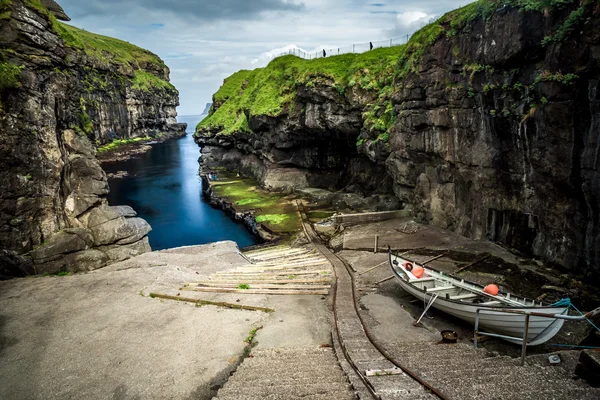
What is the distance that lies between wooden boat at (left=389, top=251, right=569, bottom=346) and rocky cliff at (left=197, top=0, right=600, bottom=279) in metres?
8.06

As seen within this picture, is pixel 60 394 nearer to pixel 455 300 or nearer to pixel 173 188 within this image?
pixel 455 300

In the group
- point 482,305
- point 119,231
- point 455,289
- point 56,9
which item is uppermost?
point 56,9

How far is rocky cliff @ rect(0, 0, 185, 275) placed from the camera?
23641 mm

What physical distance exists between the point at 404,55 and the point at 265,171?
32.6 metres

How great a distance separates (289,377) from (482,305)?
7626 millimetres

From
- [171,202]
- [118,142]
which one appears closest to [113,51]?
[118,142]

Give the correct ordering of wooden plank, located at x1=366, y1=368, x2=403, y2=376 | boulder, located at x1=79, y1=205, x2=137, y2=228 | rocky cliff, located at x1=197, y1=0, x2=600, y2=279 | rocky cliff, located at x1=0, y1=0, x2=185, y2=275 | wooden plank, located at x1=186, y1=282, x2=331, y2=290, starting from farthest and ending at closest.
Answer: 1. boulder, located at x1=79, y1=205, x2=137, y2=228
2. rocky cliff, located at x1=0, y1=0, x2=185, y2=275
3. wooden plank, located at x1=186, y1=282, x2=331, y2=290
4. rocky cliff, located at x1=197, y1=0, x2=600, y2=279
5. wooden plank, located at x1=366, y1=368, x2=403, y2=376

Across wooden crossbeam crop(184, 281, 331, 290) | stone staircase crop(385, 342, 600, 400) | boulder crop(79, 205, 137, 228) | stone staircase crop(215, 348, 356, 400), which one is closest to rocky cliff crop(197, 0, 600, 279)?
stone staircase crop(385, 342, 600, 400)

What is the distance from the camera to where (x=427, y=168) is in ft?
107

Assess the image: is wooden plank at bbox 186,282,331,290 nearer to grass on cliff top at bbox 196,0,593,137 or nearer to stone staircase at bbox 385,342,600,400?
stone staircase at bbox 385,342,600,400

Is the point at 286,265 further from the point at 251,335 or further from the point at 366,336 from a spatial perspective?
the point at 366,336

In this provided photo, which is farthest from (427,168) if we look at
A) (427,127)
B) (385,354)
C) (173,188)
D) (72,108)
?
(173,188)

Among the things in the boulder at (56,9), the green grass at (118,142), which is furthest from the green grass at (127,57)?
the boulder at (56,9)

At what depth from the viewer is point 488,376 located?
31.2 ft
